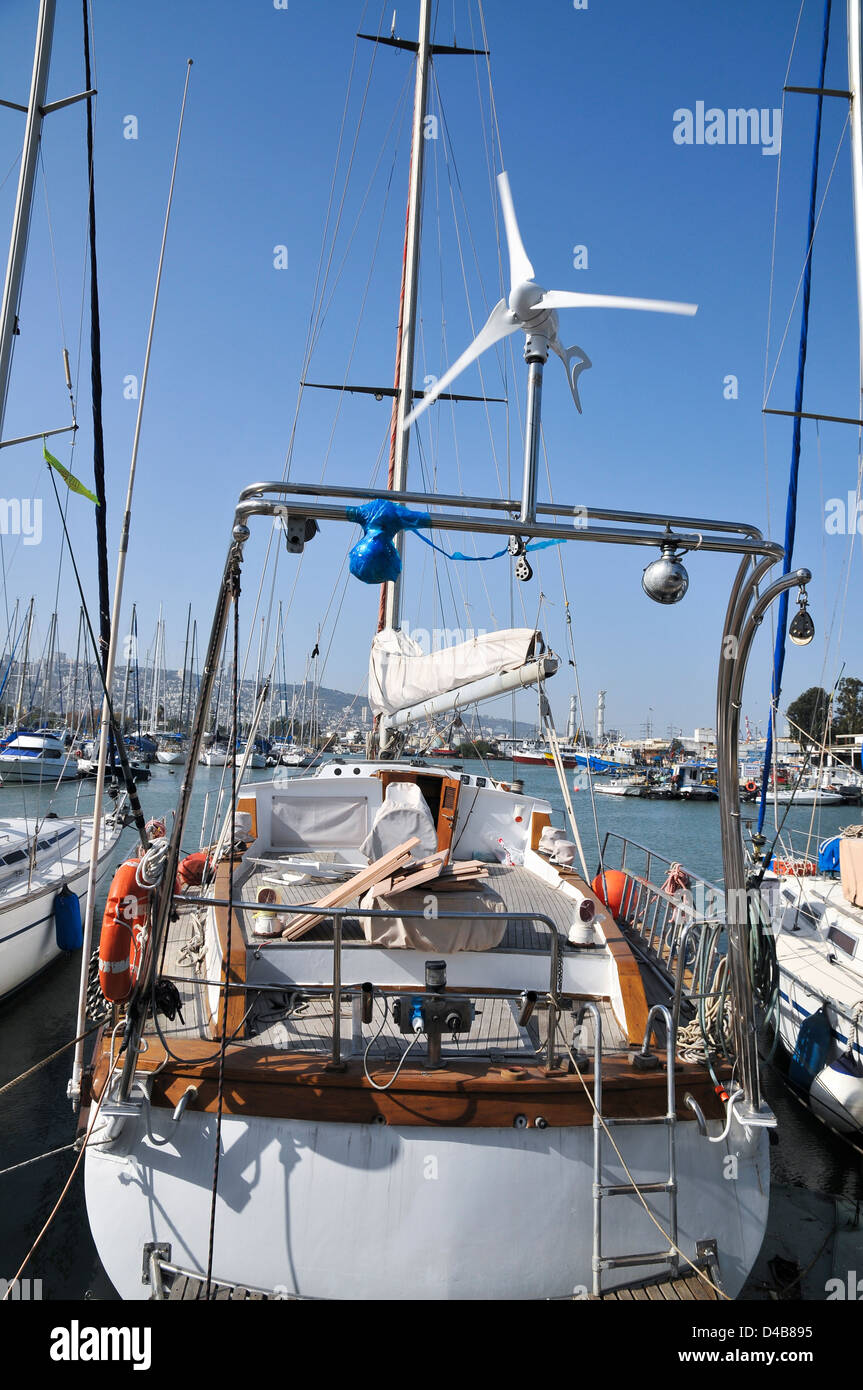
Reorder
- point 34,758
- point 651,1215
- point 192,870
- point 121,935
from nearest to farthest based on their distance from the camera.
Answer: point 651,1215, point 121,935, point 192,870, point 34,758

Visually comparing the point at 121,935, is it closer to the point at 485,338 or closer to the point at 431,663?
the point at 485,338

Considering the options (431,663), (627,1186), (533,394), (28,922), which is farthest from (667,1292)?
(28,922)

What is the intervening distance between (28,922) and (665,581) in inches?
487

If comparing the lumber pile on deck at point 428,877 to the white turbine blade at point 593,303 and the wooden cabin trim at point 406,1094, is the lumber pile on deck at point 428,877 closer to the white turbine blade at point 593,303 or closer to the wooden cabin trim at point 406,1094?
the wooden cabin trim at point 406,1094

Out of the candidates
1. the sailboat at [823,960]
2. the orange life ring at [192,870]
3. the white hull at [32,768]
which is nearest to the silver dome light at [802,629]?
the sailboat at [823,960]

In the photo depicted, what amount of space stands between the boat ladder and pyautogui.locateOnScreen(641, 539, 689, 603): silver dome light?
94.0 inches

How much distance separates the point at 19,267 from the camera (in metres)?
6.27

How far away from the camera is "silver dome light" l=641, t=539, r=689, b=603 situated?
403 cm

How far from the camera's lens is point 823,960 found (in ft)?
37.0
